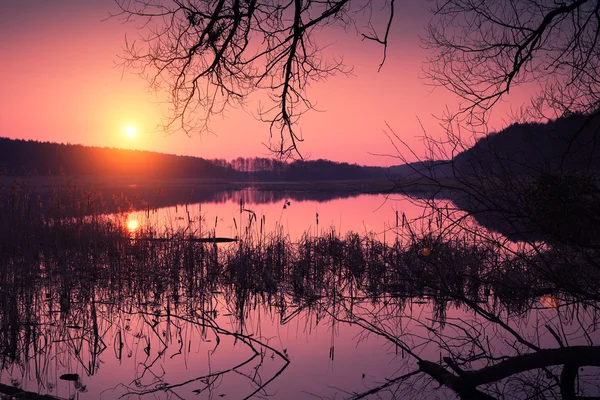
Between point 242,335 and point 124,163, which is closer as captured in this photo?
point 242,335

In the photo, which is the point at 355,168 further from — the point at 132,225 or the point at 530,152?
the point at 530,152

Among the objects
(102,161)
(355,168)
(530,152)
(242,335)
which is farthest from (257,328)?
(355,168)

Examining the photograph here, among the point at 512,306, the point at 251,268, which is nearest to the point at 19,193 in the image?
the point at 251,268

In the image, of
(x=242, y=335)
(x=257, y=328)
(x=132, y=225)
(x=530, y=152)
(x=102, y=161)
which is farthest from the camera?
(x=102, y=161)

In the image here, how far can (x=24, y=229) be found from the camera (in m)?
10.8

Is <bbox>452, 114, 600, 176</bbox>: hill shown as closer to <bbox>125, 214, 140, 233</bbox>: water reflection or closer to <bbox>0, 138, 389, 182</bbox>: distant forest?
<bbox>125, 214, 140, 233</bbox>: water reflection

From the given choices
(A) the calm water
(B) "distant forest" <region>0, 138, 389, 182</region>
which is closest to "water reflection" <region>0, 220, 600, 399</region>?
(A) the calm water

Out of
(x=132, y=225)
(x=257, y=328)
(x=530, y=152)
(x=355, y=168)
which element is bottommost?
(x=257, y=328)

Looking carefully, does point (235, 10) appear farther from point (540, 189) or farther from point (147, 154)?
point (147, 154)

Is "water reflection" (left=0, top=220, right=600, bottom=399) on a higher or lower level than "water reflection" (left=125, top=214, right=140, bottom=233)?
lower

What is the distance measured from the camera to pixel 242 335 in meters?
4.75

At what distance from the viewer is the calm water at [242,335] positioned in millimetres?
4641

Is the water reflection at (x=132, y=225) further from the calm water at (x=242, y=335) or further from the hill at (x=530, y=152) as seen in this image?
the hill at (x=530, y=152)

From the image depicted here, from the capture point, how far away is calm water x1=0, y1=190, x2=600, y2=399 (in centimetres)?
464
